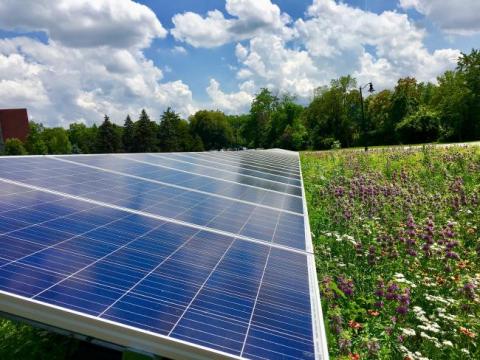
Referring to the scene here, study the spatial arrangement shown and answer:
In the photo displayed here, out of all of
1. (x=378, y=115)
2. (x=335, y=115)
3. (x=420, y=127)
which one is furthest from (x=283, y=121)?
A: (x=420, y=127)

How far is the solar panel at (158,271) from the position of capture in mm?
3078

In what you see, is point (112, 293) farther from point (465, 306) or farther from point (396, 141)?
point (396, 141)

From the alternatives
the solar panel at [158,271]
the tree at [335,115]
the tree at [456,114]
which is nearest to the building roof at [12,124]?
the tree at [335,115]

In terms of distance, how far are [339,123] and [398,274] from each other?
87674 mm

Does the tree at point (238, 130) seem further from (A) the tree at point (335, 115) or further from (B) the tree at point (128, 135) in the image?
(B) the tree at point (128, 135)

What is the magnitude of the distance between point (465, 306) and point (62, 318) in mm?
5487

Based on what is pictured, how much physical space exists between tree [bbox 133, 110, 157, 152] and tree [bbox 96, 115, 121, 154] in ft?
15.1

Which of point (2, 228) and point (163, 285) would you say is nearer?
point (163, 285)

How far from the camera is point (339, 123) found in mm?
90562

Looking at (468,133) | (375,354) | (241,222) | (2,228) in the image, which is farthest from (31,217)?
(468,133)

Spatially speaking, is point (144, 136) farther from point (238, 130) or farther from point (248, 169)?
point (248, 169)

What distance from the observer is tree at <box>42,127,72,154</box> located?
123m

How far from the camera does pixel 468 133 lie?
64.1 m

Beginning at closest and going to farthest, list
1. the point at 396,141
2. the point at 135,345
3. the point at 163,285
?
the point at 135,345 → the point at 163,285 → the point at 396,141
